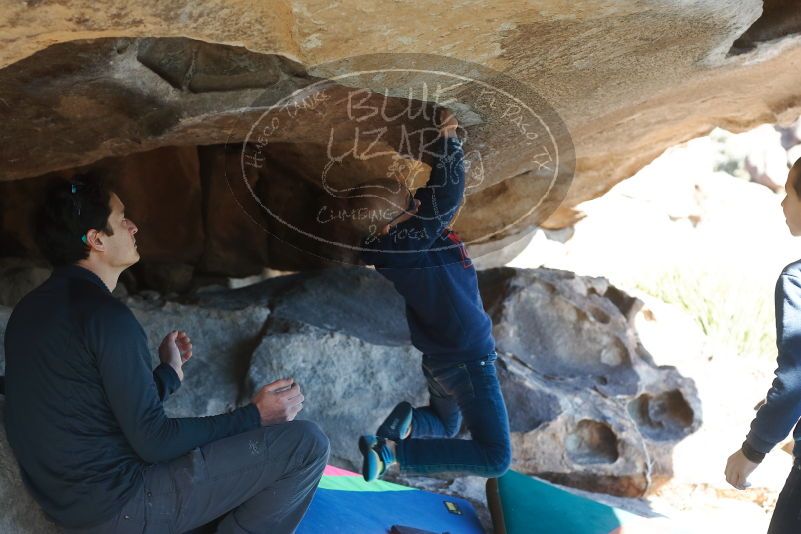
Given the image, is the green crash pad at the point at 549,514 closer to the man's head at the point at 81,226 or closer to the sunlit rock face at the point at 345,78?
the sunlit rock face at the point at 345,78

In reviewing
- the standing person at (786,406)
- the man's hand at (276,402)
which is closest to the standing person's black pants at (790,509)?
the standing person at (786,406)

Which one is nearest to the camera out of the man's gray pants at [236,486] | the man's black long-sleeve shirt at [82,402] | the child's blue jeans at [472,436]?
the man's black long-sleeve shirt at [82,402]

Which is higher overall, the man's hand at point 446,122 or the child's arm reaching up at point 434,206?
the man's hand at point 446,122

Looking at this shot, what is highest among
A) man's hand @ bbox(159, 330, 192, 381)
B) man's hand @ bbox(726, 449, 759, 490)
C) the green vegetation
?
man's hand @ bbox(159, 330, 192, 381)

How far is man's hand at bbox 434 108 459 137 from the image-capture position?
9.78 feet

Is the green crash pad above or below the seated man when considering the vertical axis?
below

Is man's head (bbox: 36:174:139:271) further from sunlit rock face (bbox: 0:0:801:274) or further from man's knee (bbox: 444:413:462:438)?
man's knee (bbox: 444:413:462:438)

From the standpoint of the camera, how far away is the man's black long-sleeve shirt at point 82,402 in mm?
2039

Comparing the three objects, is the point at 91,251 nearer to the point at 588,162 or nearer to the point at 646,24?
the point at 646,24

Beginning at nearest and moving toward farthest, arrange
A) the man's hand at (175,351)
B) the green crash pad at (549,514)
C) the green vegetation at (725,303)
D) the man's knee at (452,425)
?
the man's hand at (175,351) → the green crash pad at (549,514) → the man's knee at (452,425) → the green vegetation at (725,303)

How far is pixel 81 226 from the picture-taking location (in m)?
2.19

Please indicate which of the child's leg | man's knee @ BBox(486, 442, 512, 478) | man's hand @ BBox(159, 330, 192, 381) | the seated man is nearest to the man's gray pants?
the seated man

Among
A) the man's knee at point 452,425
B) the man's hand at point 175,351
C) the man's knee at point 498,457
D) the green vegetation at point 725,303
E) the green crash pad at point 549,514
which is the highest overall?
the man's hand at point 175,351

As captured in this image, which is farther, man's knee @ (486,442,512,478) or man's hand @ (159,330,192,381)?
man's knee @ (486,442,512,478)
